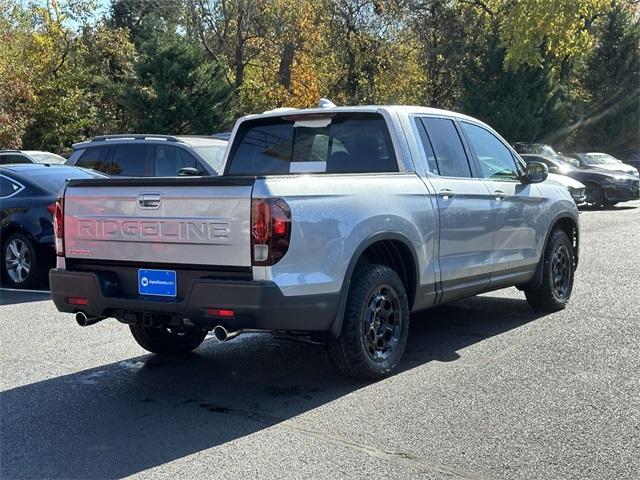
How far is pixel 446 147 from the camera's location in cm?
662

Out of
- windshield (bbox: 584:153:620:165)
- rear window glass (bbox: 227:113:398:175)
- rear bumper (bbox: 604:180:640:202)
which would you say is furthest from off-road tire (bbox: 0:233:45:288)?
windshield (bbox: 584:153:620:165)

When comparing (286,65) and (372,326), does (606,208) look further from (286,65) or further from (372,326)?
(286,65)

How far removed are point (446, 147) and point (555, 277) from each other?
2160mm

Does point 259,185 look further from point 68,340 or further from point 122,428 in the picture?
point 68,340

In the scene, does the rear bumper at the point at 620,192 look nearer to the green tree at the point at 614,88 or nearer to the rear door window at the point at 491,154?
the rear door window at the point at 491,154

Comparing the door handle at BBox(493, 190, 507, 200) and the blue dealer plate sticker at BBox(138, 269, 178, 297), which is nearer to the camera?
the blue dealer plate sticker at BBox(138, 269, 178, 297)

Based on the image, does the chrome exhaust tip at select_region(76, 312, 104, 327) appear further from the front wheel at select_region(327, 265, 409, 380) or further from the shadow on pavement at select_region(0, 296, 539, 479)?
the front wheel at select_region(327, 265, 409, 380)

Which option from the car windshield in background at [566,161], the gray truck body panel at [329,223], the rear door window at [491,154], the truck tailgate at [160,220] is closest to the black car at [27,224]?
the gray truck body panel at [329,223]

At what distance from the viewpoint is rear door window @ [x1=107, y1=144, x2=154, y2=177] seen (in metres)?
11.8

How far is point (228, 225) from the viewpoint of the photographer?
15.7 feet

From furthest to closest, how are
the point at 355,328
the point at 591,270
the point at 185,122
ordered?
the point at 185,122 → the point at 591,270 → the point at 355,328

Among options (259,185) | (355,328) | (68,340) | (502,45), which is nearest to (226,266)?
(259,185)

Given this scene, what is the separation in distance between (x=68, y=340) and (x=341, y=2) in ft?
102

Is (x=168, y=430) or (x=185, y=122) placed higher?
(x=185, y=122)
